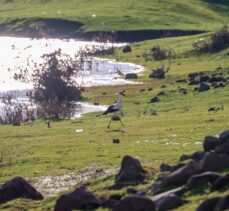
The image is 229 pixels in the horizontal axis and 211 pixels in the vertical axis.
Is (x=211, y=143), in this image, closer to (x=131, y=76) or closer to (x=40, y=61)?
(x=131, y=76)

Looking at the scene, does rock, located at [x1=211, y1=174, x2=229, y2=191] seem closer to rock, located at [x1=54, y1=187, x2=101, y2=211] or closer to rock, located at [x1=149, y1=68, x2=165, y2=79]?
rock, located at [x1=54, y1=187, x2=101, y2=211]

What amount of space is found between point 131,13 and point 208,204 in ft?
451

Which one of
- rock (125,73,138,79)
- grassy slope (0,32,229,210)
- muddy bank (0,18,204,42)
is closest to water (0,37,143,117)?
rock (125,73,138,79)

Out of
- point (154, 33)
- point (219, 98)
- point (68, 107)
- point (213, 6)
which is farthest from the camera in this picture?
point (213, 6)

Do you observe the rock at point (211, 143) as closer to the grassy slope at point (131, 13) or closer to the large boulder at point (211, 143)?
the large boulder at point (211, 143)

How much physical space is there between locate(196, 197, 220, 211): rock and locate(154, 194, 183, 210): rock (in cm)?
140

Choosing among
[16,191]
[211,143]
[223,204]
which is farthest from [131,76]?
[223,204]

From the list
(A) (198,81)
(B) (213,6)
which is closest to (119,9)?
(B) (213,6)

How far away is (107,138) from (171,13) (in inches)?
4699

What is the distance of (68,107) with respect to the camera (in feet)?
211

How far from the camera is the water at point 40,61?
82.1 m

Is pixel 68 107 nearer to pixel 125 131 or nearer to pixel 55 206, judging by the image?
pixel 125 131

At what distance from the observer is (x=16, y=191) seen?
29.0m

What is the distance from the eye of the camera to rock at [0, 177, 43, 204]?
29022 mm
